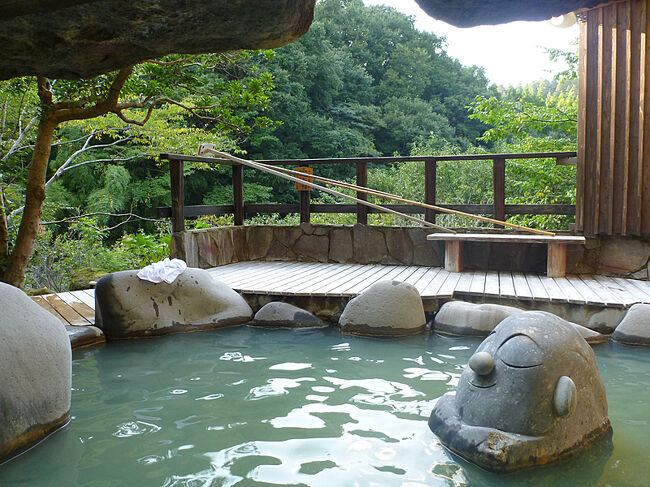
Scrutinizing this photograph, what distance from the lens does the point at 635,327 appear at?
4496mm

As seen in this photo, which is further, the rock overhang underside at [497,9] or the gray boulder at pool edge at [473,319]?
the gray boulder at pool edge at [473,319]

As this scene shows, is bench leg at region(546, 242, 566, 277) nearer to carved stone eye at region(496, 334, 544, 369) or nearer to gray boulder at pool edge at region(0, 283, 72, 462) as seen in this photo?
carved stone eye at region(496, 334, 544, 369)

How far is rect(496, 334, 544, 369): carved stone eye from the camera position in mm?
2707

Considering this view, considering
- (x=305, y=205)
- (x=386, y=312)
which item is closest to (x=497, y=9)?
(x=386, y=312)

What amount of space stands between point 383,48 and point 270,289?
19132mm

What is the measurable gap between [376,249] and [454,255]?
114cm

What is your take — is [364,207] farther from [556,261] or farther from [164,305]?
[164,305]

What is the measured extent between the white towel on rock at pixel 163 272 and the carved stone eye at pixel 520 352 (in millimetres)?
3337

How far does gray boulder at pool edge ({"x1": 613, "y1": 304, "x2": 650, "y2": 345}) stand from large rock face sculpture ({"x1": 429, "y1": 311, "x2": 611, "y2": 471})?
1841mm

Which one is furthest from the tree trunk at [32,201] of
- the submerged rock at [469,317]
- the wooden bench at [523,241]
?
the wooden bench at [523,241]

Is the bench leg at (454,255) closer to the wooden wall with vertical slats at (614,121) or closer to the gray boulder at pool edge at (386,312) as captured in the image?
the wooden wall with vertical slats at (614,121)

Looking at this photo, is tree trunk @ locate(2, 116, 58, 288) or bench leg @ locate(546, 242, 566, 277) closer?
tree trunk @ locate(2, 116, 58, 288)

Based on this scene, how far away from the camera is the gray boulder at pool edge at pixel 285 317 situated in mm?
5316

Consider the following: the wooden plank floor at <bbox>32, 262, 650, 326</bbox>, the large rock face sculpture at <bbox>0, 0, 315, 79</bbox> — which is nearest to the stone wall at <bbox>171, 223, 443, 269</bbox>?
the wooden plank floor at <bbox>32, 262, 650, 326</bbox>
